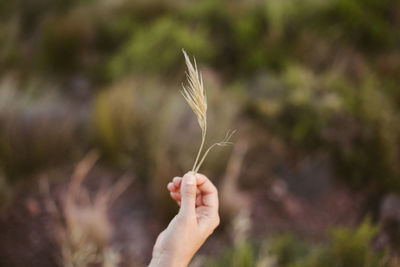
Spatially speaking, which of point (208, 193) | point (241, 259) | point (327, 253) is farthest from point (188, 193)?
point (327, 253)

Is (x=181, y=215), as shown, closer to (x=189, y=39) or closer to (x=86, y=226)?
(x=86, y=226)

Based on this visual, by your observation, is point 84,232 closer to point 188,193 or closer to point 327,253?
point 327,253

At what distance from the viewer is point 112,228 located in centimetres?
290

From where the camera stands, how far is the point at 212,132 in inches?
142

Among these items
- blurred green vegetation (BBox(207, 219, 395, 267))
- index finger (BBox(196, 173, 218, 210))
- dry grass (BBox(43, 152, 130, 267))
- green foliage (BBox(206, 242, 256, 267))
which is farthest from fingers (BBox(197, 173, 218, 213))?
dry grass (BBox(43, 152, 130, 267))

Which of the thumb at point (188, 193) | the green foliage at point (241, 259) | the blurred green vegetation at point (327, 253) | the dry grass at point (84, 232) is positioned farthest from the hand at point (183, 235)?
the dry grass at point (84, 232)

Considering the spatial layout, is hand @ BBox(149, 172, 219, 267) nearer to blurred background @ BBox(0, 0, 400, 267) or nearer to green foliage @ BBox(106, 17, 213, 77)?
blurred background @ BBox(0, 0, 400, 267)

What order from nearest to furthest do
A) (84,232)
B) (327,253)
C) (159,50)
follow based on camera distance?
(327,253), (84,232), (159,50)

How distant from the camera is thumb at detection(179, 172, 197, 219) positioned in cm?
93

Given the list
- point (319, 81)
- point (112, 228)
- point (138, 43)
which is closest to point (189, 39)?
point (138, 43)

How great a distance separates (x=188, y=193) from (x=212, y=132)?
267 centimetres

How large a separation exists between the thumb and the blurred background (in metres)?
0.89

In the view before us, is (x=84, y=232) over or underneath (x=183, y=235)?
underneath

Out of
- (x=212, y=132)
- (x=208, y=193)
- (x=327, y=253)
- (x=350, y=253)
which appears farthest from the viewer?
(x=212, y=132)
